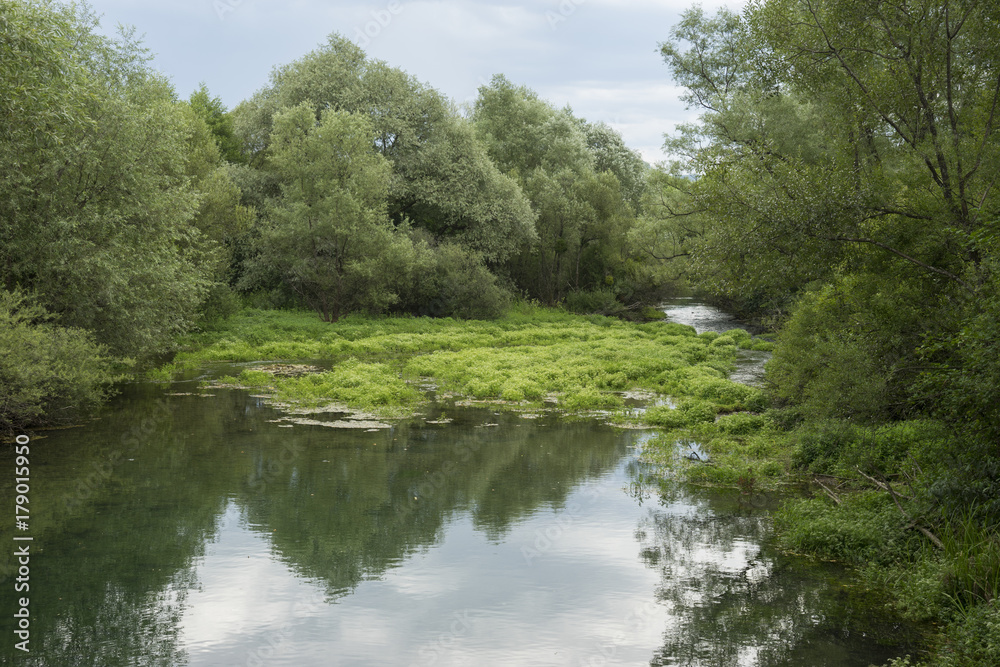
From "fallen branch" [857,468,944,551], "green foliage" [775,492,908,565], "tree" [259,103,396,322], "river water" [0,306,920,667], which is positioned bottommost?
"river water" [0,306,920,667]

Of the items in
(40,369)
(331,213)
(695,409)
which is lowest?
(695,409)

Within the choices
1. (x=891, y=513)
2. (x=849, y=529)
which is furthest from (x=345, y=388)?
(x=891, y=513)

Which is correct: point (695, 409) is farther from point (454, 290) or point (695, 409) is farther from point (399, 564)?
point (454, 290)

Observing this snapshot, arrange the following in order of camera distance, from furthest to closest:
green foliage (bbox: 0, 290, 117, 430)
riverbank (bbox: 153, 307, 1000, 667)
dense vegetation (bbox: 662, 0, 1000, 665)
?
green foliage (bbox: 0, 290, 117, 430), dense vegetation (bbox: 662, 0, 1000, 665), riverbank (bbox: 153, 307, 1000, 667)

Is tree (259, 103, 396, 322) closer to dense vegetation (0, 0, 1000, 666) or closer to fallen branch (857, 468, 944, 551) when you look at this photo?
dense vegetation (0, 0, 1000, 666)

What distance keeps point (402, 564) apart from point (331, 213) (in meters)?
30.7

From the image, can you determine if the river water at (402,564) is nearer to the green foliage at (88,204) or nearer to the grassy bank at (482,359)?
the green foliage at (88,204)

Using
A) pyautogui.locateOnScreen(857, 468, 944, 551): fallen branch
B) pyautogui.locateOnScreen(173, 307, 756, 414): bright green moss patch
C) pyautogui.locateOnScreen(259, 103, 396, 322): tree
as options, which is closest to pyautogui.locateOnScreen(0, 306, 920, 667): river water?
pyautogui.locateOnScreen(857, 468, 944, 551): fallen branch

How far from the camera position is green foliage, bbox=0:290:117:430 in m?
14.8

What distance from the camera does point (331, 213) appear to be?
128 feet

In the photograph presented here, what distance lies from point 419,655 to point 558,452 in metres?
9.16

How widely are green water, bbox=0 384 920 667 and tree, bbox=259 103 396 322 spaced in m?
23.5

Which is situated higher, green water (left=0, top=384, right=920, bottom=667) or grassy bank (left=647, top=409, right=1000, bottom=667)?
grassy bank (left=647, top=409, right=1000, bottom=667)

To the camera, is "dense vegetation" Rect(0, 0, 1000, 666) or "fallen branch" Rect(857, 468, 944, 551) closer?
"fallen branch" Rect(857, 468, 944, 551)
